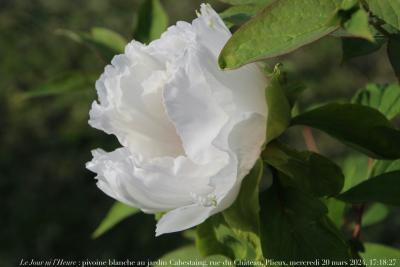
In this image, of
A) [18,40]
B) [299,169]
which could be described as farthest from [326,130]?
[18,40]

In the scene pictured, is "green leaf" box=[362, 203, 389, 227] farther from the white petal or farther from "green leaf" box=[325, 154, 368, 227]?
the white petal

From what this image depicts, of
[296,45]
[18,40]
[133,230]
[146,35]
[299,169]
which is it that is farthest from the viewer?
[18,40]

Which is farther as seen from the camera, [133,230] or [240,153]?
[133,230]

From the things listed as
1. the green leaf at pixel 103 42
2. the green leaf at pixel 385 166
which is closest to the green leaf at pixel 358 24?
the green leaf at pixel 385 166

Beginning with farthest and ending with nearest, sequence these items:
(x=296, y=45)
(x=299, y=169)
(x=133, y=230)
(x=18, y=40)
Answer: (x=18, y=40)
(x=133, y=230)
(x=299, y=169)
(x=296, y=45)

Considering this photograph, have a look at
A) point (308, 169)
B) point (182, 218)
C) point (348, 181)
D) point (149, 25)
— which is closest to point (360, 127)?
point (308, 169)

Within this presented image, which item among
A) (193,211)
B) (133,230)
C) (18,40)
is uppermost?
(193,211)

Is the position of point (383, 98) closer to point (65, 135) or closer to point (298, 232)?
point (298, 232)

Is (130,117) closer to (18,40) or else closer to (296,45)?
(296,45)
